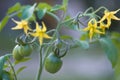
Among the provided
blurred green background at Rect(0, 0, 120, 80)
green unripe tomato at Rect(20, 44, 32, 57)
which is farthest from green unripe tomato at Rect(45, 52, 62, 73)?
blurred green background at Rect(0, 0, 120, 80)

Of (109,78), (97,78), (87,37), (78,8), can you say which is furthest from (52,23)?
(87,37)

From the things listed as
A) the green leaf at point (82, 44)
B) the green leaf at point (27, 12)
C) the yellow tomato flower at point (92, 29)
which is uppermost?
the green leaf at point (27, 12)

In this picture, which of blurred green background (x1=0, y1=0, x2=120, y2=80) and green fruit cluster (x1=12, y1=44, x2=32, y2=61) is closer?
green fruit cluster (x1=12, y1=44, x2=32, y2=61)

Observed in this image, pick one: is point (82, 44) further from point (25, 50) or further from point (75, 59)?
point (75, 59)

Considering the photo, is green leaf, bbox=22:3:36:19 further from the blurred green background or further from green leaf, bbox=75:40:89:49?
the blurred green background

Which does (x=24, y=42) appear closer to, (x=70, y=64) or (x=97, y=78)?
(x=97, y=78)

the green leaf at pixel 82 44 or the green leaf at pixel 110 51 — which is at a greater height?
the green leaf at pixel 82 44

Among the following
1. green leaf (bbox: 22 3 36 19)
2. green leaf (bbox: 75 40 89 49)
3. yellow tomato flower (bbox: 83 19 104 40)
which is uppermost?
green leaf (bbox: 22 3 36 19)

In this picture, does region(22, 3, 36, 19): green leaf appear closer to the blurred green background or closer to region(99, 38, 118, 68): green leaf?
region(99, 38, 118, 68): green leaf

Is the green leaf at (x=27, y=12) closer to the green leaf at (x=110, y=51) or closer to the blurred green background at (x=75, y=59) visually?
the green leaf at (x=110, y=51)

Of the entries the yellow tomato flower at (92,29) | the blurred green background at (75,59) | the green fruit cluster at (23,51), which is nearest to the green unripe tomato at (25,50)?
the green fruit cluster at (23,51)

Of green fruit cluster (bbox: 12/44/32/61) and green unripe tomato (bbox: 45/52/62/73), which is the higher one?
green fruit cluster (bbox: 12/44/32/61)
